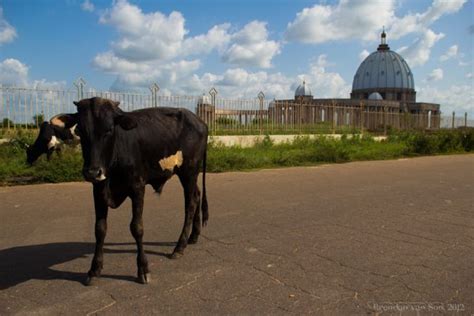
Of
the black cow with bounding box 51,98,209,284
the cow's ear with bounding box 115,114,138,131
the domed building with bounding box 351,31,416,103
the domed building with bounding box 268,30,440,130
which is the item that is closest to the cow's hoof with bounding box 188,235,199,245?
the black cow with bounding box 51,98,209,284

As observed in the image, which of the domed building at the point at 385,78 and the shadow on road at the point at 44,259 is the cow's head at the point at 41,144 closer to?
the shadow on road at the point at 44,259

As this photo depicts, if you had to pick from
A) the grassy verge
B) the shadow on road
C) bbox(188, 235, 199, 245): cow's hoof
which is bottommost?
the shadow on road

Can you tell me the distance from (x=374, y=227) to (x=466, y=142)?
21.1 m

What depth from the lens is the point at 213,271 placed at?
13.1 ft

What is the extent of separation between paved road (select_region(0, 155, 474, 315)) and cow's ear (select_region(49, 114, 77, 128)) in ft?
4.76

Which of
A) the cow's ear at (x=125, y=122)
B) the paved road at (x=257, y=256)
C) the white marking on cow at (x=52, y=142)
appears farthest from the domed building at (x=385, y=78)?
the cow's ear at (x=125, y=122)

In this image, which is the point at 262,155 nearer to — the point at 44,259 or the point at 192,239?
the point at 192,239

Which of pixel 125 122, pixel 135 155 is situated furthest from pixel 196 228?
pixel 125 122

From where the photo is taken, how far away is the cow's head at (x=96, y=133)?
11.1 ft

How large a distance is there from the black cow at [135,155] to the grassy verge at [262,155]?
6.10 meters

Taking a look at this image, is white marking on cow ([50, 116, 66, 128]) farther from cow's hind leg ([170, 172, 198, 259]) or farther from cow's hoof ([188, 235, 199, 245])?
cow's hoof ([188, 235, 199, 245])

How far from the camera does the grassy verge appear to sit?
9781 millimetres

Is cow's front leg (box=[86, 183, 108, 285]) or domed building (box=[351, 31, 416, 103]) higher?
domed building (box=[351, 31, 416, 103])

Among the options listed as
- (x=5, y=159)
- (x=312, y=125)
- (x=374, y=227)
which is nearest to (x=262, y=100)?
(x=312, y=125)
